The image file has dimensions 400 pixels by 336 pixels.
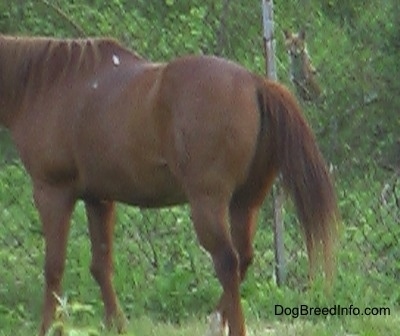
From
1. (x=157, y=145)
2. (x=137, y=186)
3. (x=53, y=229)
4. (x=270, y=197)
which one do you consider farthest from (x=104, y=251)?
(x=270, y=197)

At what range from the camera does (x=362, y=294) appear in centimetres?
738

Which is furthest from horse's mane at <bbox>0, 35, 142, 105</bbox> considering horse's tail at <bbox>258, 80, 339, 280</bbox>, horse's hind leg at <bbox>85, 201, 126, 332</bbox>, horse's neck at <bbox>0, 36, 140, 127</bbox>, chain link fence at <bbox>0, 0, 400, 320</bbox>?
chain link fence at <bbox>0, 0, 400, 320</bbox>

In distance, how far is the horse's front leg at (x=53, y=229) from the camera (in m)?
6.53

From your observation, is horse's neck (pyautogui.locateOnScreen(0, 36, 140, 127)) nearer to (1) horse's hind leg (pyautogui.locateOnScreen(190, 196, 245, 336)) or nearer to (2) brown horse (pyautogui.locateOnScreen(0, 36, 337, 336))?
(2) brown horse (pyautogui.locateOnScreen(0, 36, 337, 336))

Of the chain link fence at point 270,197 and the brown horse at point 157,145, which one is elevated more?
the brown horse at point 157,145

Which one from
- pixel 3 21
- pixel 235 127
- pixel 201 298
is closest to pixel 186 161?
pixel 235 127

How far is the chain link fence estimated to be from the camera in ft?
26.0

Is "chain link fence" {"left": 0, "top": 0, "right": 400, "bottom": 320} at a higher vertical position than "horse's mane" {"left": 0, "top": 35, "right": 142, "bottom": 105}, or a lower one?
lower

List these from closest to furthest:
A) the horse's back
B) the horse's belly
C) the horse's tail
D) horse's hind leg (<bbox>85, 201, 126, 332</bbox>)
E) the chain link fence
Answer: the horse's back → the horse's tail → the horse's belly → horse's hind leg (<bbox>85, 201, 126, 332</bbox>) → the chain link fence

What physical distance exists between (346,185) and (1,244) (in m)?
2.34

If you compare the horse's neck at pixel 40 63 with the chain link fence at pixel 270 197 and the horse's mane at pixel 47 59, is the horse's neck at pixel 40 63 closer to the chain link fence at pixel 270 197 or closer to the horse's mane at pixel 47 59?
the horse's mane at pixel 47 59

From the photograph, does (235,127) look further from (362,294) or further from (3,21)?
(3,21)

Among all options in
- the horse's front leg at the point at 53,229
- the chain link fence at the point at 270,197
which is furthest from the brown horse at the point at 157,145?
the chain link fence at the point at 270,197

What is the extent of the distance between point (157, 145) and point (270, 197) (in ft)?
6.44
